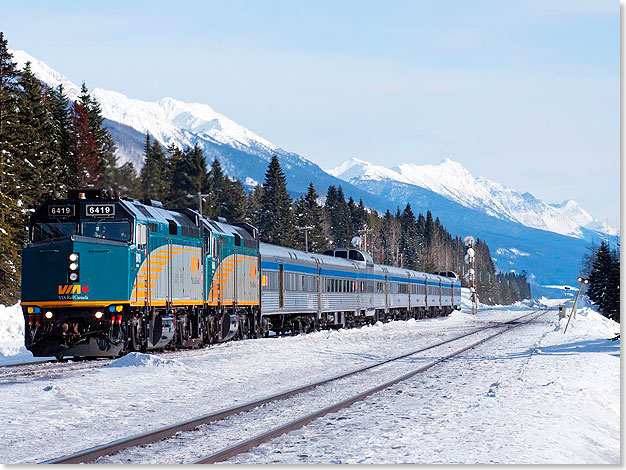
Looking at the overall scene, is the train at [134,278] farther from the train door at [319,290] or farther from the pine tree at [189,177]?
the pine tree at [189,177]

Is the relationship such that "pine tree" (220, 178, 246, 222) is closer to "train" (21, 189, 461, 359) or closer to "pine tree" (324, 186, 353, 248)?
"pine tree" (324, 186, 353, 248)

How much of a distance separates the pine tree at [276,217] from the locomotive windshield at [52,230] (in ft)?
332

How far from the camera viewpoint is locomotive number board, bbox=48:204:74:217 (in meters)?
25.2

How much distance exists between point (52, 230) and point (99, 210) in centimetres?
145

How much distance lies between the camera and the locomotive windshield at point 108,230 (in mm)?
25047

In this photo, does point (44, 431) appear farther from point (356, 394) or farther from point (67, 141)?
point (67, 141)

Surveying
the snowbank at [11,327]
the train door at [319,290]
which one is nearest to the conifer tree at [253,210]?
the train door at [319,290]

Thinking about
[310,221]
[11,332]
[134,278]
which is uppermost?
[310,221]

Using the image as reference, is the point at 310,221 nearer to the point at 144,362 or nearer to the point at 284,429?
the point at 144,362

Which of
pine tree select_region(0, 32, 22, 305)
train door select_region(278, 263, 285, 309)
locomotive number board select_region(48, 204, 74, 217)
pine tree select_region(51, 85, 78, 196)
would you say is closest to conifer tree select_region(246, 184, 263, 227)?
pine tree select_region(51, 85, 78, 196)

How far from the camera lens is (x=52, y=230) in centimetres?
2509

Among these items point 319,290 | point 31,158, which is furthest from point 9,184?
point 319,290

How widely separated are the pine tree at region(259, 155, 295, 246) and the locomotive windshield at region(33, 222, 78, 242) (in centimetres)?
10115

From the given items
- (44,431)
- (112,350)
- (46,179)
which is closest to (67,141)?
(46,179)
